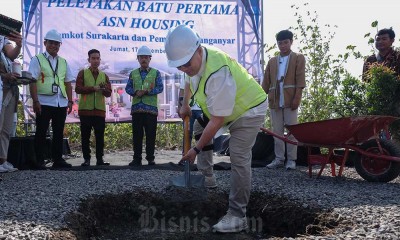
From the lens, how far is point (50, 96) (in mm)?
6695

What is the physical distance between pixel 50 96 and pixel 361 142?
13.3 ft

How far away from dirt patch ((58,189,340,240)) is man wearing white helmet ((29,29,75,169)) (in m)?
2.52

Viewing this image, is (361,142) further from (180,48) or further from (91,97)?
(91,97)

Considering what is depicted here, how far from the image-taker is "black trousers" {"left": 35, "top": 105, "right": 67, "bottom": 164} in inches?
263

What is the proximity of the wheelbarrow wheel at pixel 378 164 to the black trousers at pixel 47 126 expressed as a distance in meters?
3.92

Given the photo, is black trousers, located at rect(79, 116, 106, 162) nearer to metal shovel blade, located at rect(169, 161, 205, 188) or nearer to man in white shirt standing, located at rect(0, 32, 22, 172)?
man in white shirt standing, located at rect(0, 32, 22, 172)

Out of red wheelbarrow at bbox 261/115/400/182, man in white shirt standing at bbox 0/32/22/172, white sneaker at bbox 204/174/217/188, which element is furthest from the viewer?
man in white shirt standing at bbox 0/32/22/172

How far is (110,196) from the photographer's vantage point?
4574 mm

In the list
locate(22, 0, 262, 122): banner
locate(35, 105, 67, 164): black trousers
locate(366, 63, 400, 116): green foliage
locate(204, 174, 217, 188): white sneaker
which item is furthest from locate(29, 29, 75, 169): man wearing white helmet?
locate(366, 63, 400, 116): green foliage

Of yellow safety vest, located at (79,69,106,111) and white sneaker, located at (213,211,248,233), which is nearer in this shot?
white sneaker, located at (213,211,248,233)

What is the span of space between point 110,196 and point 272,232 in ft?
5.05

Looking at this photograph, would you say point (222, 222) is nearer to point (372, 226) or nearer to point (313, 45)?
point (372, 226)

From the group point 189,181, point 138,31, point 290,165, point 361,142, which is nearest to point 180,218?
point 189,181

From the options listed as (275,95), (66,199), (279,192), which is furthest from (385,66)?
(66,199)
